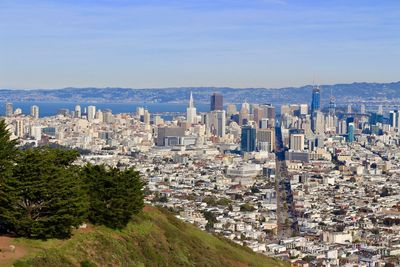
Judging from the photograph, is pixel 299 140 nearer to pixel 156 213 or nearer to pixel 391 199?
pixel 391 199

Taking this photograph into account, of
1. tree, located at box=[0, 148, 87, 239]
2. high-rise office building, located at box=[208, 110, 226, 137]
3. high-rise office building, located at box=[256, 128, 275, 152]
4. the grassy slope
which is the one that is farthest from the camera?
high-rise office building, located at box=[208, 110, 226, 137]

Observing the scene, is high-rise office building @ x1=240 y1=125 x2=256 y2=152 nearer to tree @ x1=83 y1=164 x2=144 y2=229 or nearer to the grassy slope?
the grassy slope

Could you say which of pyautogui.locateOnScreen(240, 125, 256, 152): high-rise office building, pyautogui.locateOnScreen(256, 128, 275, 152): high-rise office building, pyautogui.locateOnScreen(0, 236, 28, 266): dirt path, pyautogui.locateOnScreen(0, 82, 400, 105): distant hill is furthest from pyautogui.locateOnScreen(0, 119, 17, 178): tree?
pyautogui.locateOnScreen(0, 82, 400, 105): distant hill

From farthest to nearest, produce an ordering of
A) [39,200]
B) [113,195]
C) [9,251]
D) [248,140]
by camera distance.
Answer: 1. [248,140]
2. [113,195]
3. [39,200]
4. [9,251]

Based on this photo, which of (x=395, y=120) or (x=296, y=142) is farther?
(x=395, y=120)

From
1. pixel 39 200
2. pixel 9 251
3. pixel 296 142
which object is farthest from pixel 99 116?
pixel 9 251

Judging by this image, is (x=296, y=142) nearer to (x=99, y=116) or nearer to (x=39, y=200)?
(x=99, y=116)

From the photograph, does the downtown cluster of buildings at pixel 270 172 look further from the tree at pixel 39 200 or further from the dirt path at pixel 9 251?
the dirt path at pixel 9 251

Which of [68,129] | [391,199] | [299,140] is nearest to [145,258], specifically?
[391,199]
